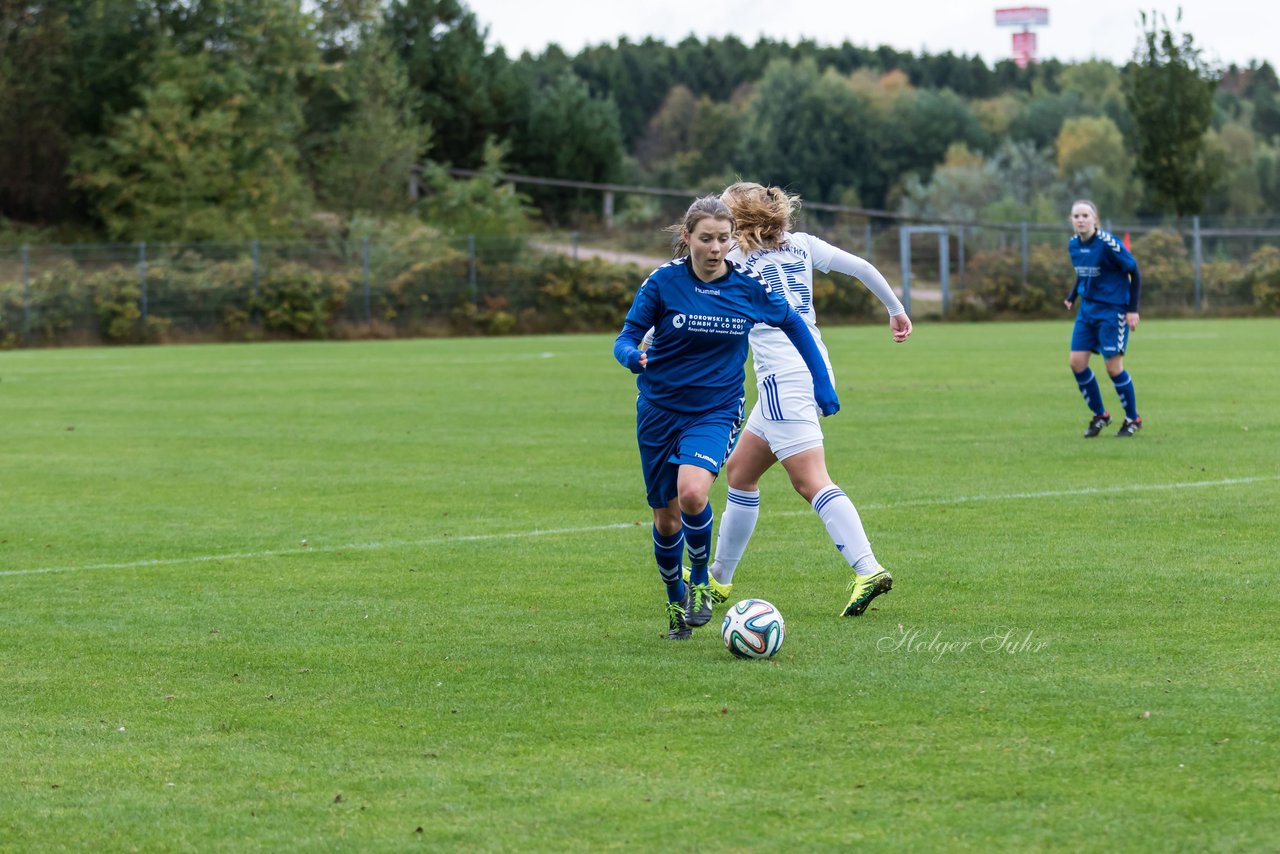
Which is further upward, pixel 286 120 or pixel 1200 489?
pixel 286 120

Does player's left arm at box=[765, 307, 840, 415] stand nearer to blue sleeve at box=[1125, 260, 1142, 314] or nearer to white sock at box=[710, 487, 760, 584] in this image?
white sock at box=[710, 487, 760, 584]

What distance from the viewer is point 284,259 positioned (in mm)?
43500

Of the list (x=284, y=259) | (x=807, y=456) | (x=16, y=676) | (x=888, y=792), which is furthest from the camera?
(x=284, y=259)

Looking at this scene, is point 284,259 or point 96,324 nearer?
point 96,324

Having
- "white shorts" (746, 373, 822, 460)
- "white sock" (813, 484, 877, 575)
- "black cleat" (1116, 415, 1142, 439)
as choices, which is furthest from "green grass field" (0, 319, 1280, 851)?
"white shorts" (746, 373, 822, 460)

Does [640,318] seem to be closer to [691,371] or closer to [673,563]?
[691,371]

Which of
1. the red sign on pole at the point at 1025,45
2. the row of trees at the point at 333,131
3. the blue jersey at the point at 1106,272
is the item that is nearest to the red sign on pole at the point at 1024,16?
the red sign on pole at the point at 1025,45

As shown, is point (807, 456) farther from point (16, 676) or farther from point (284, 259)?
point (284, 259)

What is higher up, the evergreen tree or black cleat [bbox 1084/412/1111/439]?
the evergreen tree

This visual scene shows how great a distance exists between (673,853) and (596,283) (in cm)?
3883

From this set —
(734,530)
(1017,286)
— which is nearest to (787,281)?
(734,530)

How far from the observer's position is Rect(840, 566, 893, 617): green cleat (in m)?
7.29

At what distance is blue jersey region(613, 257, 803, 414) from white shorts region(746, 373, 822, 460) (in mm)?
454

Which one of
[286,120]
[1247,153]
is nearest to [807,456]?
[286,120]
